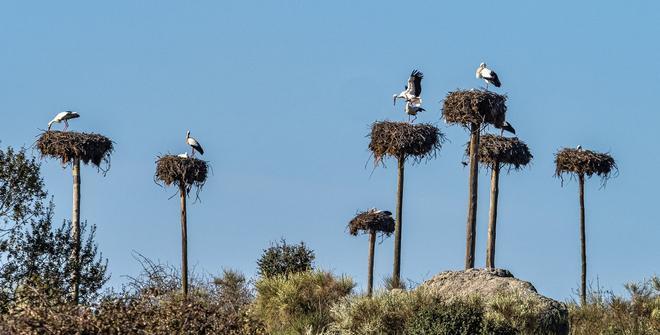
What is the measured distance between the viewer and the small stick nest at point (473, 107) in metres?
31.8

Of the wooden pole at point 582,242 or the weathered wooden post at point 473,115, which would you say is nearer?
the weathered wooden post at point 473,115

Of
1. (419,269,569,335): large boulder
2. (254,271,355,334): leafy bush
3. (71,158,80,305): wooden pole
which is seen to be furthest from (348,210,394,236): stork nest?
(419,269,569,335): large boulder

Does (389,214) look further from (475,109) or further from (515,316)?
(515,316)

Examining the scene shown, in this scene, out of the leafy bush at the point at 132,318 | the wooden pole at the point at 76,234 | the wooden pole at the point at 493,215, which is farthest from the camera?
the wooden pole at the point at 493,215

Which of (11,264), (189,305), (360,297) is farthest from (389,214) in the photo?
(189,305)

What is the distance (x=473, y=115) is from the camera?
32000mm

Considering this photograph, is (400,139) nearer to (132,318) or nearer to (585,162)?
(585,162)

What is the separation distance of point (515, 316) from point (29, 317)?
8.37 metres

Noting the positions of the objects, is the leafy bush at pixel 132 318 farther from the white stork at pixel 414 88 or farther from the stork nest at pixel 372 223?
the stork nest at pixel 372 223

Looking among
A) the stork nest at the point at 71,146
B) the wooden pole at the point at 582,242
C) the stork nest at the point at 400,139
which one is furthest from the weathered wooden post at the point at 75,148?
the wooden pole at the point at 582,242


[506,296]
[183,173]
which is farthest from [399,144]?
[506,296]

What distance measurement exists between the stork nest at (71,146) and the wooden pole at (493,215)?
1224 cm

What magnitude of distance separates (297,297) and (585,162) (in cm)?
1628

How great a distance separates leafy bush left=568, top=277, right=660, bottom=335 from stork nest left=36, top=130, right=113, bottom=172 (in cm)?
1770
